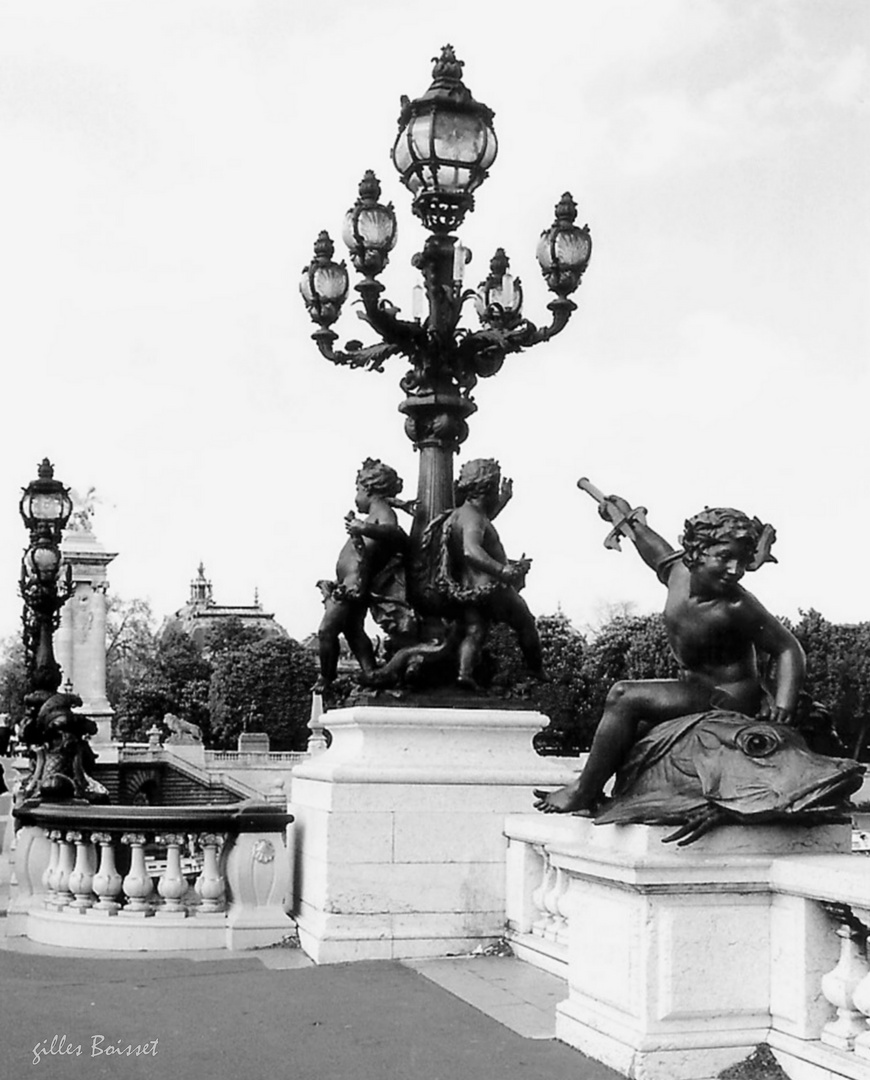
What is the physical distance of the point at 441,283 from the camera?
11.7 metres

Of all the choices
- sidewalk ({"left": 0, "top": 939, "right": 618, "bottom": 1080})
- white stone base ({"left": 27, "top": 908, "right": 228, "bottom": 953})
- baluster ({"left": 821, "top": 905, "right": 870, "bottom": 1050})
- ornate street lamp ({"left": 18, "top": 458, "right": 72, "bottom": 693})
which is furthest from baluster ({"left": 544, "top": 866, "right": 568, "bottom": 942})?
ornate street lamp ({"left": 18, "top": 458, "right": 72, "bottom": 693})

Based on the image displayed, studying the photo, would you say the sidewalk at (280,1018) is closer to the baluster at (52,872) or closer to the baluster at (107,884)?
the baluster at (107,884)

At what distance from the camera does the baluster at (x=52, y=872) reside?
10977 millimetres

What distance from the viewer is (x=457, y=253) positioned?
40.2 ft

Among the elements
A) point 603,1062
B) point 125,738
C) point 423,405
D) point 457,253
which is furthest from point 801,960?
point 125,738

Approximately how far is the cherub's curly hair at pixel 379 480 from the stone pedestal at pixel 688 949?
482 centimetres

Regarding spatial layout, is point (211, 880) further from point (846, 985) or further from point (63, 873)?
point (846, 985)

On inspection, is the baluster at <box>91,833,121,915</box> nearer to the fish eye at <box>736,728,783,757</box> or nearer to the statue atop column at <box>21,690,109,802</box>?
the statue atop column at <box>21,690,109,802</box>

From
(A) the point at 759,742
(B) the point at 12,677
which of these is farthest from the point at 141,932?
(B) the point at 12,677

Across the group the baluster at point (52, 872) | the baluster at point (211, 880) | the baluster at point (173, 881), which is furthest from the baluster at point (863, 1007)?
the baluster at point (52, 872)

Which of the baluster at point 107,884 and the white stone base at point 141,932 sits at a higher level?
the baluster at point 107,884

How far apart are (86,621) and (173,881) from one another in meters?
64.7

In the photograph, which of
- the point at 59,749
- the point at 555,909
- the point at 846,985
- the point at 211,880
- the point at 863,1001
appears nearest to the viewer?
the point at 863,1001

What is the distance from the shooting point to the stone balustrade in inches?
406
